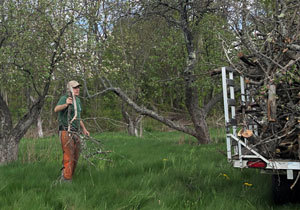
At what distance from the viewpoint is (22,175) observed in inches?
257

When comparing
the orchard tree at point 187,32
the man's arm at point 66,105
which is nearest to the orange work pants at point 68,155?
the man's arm at point 66,105

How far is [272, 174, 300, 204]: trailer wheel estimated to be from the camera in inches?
189

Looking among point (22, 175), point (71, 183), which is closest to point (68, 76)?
point (22, 175)

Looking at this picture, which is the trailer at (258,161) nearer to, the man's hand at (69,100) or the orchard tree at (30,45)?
the man's hand at (69,100)

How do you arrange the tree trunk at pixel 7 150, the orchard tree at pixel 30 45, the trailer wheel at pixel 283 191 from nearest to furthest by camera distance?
the trailer wheel at pixel 283 191
the orchard tree at pixel 30 45
the tree trunk at pixel 7 150

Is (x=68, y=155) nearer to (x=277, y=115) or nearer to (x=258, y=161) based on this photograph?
(x=258, y=161)

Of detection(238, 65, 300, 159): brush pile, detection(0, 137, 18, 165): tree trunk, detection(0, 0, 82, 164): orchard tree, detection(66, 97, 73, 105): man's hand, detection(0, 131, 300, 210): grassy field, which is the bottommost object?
detection(0, 131, 300, 210): grassy field

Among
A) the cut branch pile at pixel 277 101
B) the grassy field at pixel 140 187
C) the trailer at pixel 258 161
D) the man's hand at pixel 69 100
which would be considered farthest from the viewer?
the man's hand at pixel 69 100

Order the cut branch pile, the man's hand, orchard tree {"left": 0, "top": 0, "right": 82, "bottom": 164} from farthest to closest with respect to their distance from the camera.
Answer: orchard tree {"left": 0, "top": 0, "right": 82, "bottom": 164}
the man's hand
the cut branch pile

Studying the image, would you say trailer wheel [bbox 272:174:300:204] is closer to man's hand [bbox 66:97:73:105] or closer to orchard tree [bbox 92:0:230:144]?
man's hand [bbox 66:97:73:105]

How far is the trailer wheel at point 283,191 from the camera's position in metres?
4.79

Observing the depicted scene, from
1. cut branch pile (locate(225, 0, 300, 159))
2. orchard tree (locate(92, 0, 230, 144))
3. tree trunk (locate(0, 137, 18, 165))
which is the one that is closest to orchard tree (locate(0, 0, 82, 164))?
tree trunk (locate(0, 137, 18, 165))

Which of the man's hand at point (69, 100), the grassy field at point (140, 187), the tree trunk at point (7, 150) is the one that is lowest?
the grassy field at point (140, 187)

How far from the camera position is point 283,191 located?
4.80 m
